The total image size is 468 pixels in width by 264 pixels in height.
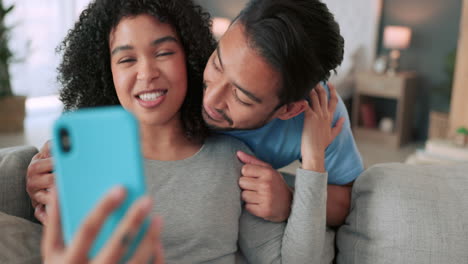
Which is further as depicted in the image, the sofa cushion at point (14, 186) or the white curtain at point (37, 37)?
the white curtain at point (37, 37)

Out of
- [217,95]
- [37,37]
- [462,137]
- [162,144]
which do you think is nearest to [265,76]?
[217,95]

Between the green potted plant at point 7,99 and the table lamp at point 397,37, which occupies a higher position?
the table lamp at point 397,37

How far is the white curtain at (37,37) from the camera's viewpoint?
5.37 meters

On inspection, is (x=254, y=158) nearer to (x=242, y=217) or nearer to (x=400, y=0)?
(x=242, y=217)

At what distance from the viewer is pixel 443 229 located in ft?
3.88

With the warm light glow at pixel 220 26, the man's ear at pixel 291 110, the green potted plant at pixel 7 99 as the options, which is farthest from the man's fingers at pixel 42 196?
the warm light glow at pixel 220 26

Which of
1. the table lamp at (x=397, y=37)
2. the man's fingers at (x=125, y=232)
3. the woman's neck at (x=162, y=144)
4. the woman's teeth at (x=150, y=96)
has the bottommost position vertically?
the woman's neck at (x=162, y=144)

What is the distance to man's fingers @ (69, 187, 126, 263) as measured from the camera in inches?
19.7

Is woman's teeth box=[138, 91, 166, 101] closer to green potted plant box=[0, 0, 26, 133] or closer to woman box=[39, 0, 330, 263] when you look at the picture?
woman box=[39, 0, 330, 263]

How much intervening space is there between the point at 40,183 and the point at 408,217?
0.92 metres

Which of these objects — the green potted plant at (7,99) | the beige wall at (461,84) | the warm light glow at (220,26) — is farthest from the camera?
the warm light glow at (220,26)

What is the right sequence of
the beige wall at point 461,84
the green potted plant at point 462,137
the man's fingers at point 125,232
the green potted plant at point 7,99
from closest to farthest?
the man's fingers at point 125,232 < the green potted plant at point 462,137 < the beige wall at point 461,84 < the green potted plant at point 7,99

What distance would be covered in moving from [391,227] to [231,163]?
439 mm

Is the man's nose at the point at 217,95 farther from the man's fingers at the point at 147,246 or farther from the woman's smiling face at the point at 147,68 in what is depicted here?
the man's fingers at the point at 147,246
